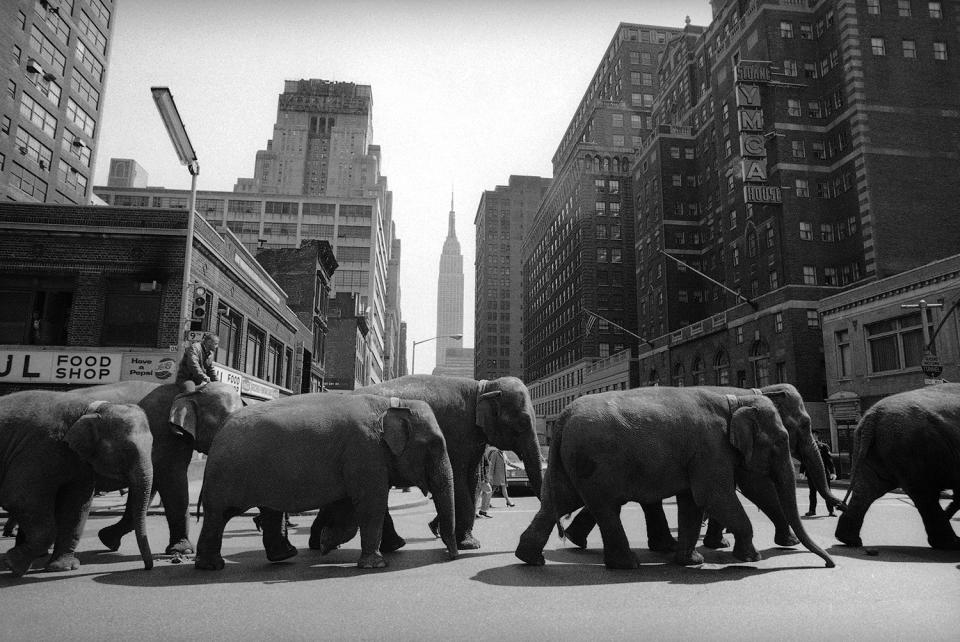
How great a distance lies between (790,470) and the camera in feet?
28.1

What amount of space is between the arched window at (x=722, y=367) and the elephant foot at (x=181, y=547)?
5353 centimetres

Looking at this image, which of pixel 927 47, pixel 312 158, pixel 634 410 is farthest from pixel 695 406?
pixel 312 158

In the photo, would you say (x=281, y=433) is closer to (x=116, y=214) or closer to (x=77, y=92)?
(x=116, y=214)

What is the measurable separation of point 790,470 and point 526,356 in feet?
433

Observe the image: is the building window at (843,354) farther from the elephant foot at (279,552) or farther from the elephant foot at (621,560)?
the elephant foot at (279,552)

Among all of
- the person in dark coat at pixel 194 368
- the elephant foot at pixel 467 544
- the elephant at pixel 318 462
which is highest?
the person in dark coat at pixel 194 368

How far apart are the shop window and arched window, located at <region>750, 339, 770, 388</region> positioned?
4399 cm

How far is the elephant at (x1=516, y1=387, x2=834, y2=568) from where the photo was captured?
316 inches

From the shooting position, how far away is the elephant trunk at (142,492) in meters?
7.59

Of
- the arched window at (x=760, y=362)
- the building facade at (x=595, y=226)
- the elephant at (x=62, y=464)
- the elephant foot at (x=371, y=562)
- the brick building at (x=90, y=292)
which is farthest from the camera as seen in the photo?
the building facade at (x=595, y=226)

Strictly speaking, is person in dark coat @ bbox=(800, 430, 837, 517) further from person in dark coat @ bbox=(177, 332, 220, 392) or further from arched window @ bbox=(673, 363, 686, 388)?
arched window @ bbox=(673, 363, 686, 388)

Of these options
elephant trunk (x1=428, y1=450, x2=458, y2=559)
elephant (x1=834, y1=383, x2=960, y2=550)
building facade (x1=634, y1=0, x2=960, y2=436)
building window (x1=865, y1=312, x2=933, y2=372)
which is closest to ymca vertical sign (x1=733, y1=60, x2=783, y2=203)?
building facade (x1=634, y1=0, x2=960, y2=436)

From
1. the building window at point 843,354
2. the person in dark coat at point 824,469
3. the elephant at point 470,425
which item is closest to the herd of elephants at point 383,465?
the elephant at point 470,425

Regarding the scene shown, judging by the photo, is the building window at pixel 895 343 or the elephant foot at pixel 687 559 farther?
the building window at pixel 895 343
